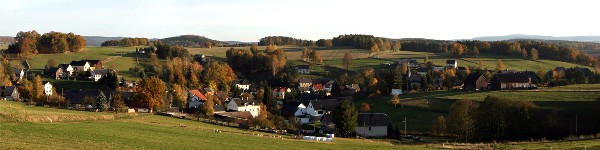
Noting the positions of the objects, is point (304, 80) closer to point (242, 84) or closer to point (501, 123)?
point (242, 84)

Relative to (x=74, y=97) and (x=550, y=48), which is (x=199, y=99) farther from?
(x=550, y=48)

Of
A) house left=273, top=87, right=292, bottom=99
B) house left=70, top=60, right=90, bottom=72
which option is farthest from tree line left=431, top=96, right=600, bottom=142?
house left=70, top=60, right=90, bottom=72

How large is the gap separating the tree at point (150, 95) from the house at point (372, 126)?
86.3 ft

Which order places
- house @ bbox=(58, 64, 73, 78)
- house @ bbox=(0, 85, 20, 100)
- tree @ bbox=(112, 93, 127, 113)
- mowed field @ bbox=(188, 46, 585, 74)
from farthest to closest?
mowed field @ bbox=(188, 46, 585, 74)
house @ bbox=(58, 64, 73, 78)
house @ bbox=(0, 85, 20, 100)
tree @ bbox=(112, 93, 127, 113)

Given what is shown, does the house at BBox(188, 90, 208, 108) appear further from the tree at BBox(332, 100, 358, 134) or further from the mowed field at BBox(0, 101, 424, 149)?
the mowed field at BBox(0, 101, 424, 149)

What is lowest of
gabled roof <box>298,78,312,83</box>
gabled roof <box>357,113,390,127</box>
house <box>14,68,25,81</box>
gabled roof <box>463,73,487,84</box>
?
gabled roof <box>357,113,390,127</box>

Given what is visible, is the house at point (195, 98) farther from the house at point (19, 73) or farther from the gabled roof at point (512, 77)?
the gabled roof at point (512, 77)

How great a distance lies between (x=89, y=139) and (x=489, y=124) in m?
39.3

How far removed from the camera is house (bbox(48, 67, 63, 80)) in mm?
98938

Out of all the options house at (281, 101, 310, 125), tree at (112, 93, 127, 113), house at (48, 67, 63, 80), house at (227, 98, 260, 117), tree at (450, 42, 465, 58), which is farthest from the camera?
tree at (450, 42, 465, 58)

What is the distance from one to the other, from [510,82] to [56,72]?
79280 mm

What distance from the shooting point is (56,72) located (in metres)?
99.4

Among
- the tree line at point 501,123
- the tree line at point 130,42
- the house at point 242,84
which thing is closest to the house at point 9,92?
the house at point 242,84

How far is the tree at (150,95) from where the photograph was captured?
69.8 metres
